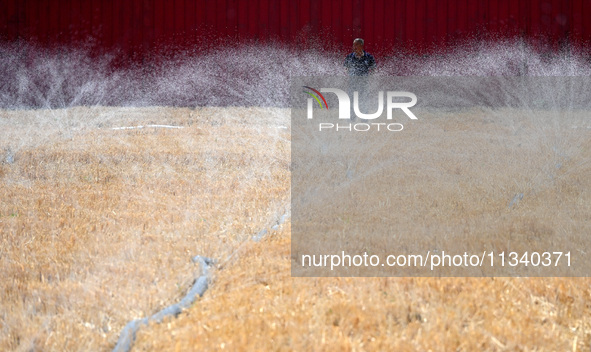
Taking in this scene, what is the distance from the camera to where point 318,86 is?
389 inches

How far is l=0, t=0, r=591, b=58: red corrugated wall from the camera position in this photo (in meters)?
10.2

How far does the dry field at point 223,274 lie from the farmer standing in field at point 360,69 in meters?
3.08

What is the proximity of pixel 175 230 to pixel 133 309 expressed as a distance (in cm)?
104

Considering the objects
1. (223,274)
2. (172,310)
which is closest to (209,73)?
(223,274)

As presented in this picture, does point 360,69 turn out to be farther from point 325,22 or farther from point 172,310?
point 172,310

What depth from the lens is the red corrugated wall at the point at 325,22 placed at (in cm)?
1016

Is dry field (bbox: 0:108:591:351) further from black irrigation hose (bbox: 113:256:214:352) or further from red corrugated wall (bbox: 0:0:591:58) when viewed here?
red corrugated wall (bbox: 0:0:591:58)

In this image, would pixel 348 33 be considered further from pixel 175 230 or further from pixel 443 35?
Answer: pixel 175 230

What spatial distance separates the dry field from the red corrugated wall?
5.21 metres

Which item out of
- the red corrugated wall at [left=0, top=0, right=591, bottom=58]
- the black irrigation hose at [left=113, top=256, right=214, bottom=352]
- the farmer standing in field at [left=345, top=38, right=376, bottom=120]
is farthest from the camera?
the red corrugated wall at [left=0, top=0, right=591, bottom=58]

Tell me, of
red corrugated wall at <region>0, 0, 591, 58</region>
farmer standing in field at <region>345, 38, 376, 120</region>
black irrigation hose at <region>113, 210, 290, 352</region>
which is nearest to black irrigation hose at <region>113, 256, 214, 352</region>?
black irrigation hose at <region>113, 210, 290, 352</region>

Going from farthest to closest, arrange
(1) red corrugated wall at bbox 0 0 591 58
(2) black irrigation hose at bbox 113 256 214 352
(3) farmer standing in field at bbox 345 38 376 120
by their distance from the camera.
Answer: (1) red corrugated wall at bbox 0 0 591 58
(3) farmer standing in field at bbox 345 38 376 120
(2) black irrigation hose at bbox 113 256 214 352

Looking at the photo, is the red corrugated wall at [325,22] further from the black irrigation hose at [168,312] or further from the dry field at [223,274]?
the black irrigation hose at [168,312]

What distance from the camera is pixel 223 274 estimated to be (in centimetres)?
251
